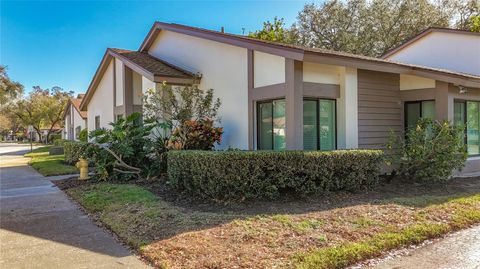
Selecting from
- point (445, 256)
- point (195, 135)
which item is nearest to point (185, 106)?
point (195, 135)

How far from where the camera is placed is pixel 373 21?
29812 mm

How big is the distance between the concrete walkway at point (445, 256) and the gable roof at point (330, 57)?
4.74m

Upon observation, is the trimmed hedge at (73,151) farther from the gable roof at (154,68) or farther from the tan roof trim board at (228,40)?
the tan roof trim board at (228,40)

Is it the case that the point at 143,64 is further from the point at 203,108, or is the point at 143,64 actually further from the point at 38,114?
the point at 38,114

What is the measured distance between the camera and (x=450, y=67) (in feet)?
A: 52.9

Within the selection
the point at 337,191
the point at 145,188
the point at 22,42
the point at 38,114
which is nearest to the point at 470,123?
the point at 337,191

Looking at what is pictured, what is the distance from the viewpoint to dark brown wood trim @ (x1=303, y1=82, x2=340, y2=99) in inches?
363

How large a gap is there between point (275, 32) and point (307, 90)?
21.3m

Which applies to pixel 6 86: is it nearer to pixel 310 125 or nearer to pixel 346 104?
pixel 310 125

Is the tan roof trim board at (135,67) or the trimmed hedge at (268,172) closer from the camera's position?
the trimmed hedge at (268,172)

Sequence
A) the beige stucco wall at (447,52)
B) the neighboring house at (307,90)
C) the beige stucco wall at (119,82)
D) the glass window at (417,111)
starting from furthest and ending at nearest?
1. the beige stucco wall at (119,82)
2. the beige stucco wall at (447,52)
3. the glass window at (417,111)
4. the neighboring house at (307,90)

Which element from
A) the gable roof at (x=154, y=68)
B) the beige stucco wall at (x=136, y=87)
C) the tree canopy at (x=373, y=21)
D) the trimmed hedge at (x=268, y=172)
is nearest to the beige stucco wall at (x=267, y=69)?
the trimmed hedge at (x=268, y=172)

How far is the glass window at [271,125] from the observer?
9562 millimetres

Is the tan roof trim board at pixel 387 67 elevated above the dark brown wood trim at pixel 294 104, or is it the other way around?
the tan roof trim board at pixel 387 67
